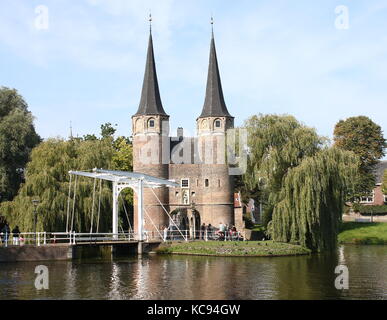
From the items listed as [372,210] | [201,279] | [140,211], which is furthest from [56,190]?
[372,210]

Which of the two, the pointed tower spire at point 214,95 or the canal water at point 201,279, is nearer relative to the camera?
the canal water at point 201,279

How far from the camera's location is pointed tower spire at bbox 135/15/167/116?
37625 millimetres

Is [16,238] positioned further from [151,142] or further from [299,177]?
[299,177]

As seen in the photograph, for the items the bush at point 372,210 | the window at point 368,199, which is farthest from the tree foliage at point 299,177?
the window at point 368,199

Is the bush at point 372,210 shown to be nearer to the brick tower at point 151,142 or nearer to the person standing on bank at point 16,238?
the brick tower at point 151,142

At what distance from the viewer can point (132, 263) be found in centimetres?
2522

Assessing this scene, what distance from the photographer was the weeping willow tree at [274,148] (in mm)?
29375

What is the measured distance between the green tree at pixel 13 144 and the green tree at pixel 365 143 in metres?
29.7

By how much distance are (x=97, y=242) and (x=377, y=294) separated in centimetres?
1605

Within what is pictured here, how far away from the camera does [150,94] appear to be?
1492 inches

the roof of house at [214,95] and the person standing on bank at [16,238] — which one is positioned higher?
the roof of house at [214,95]
